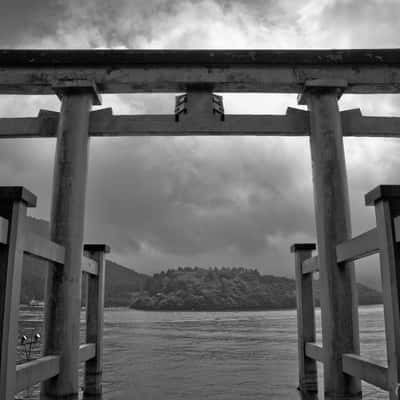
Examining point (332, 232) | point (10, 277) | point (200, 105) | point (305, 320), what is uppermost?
point (200, 105)

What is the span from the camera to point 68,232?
16.2 ft

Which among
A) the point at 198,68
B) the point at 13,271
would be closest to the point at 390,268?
the point at 13,271

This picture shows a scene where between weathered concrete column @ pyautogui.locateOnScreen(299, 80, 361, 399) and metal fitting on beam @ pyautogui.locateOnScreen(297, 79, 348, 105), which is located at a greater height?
metal fitting on beam @ pyautogui.locateOnScreen(297, 79, 348, 105)

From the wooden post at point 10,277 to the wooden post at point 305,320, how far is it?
149 inches

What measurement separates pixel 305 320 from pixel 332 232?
5.12 feet

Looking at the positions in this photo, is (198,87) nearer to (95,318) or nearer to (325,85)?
(325,85)

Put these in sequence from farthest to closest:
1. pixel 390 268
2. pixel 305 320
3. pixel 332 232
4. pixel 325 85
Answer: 1. pixel 305 320
2. pixel 325 85
3. pixel 332 232
4. pixel 390 268

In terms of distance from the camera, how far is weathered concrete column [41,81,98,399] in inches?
186

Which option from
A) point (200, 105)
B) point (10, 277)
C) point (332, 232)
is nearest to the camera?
point (10, 277)

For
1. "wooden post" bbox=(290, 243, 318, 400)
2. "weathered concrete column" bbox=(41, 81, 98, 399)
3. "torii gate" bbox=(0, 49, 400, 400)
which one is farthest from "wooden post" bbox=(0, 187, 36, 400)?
"wooden post" bbox=(290, 243, 318, 400)

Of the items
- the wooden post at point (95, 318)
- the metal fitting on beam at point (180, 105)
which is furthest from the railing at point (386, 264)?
the wooden post at point (95, 318)

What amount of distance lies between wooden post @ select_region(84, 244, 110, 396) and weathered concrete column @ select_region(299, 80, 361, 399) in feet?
9.39

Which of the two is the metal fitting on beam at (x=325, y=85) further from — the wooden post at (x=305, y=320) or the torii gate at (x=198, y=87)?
the wooden post at (x=305, y=320)

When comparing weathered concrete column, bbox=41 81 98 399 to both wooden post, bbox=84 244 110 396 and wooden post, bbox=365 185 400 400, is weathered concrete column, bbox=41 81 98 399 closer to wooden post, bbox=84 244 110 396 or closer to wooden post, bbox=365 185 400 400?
wooden post, bbox=84 244 110 396
